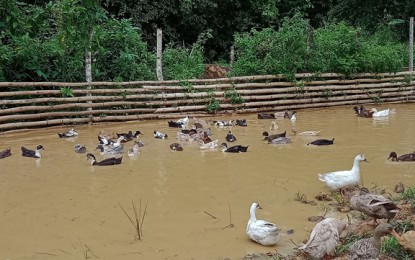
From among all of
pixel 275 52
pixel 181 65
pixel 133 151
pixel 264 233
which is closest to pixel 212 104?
pixel 181 65

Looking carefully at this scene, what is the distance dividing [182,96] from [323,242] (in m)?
9.44

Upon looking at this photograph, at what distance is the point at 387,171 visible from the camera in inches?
274

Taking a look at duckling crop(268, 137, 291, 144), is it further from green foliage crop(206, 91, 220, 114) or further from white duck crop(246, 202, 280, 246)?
white duck crop(246, 202, 280, 246)

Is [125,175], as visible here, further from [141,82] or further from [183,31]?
[183,31]

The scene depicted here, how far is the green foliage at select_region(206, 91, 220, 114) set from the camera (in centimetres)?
1352

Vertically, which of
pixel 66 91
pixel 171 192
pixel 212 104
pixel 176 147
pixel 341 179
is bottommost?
pixel 171 192

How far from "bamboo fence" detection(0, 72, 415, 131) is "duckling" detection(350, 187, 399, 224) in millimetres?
8421

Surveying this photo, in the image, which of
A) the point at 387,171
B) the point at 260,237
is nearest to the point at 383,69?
the point at 387,171

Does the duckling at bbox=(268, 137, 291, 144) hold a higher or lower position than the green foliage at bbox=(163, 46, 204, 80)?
lower

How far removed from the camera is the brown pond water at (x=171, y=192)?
4.67 meters

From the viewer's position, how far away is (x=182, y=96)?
523 inches

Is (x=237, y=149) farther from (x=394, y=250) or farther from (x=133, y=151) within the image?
(x=394, y=250)

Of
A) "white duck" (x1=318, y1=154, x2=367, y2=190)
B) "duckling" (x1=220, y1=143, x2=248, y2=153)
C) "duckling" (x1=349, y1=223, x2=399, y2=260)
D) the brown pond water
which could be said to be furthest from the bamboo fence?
"duckling" (x1=349, y1=223, x2=399, y2=260)

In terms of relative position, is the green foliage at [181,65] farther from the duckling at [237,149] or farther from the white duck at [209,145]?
the duckling at [237,149]
